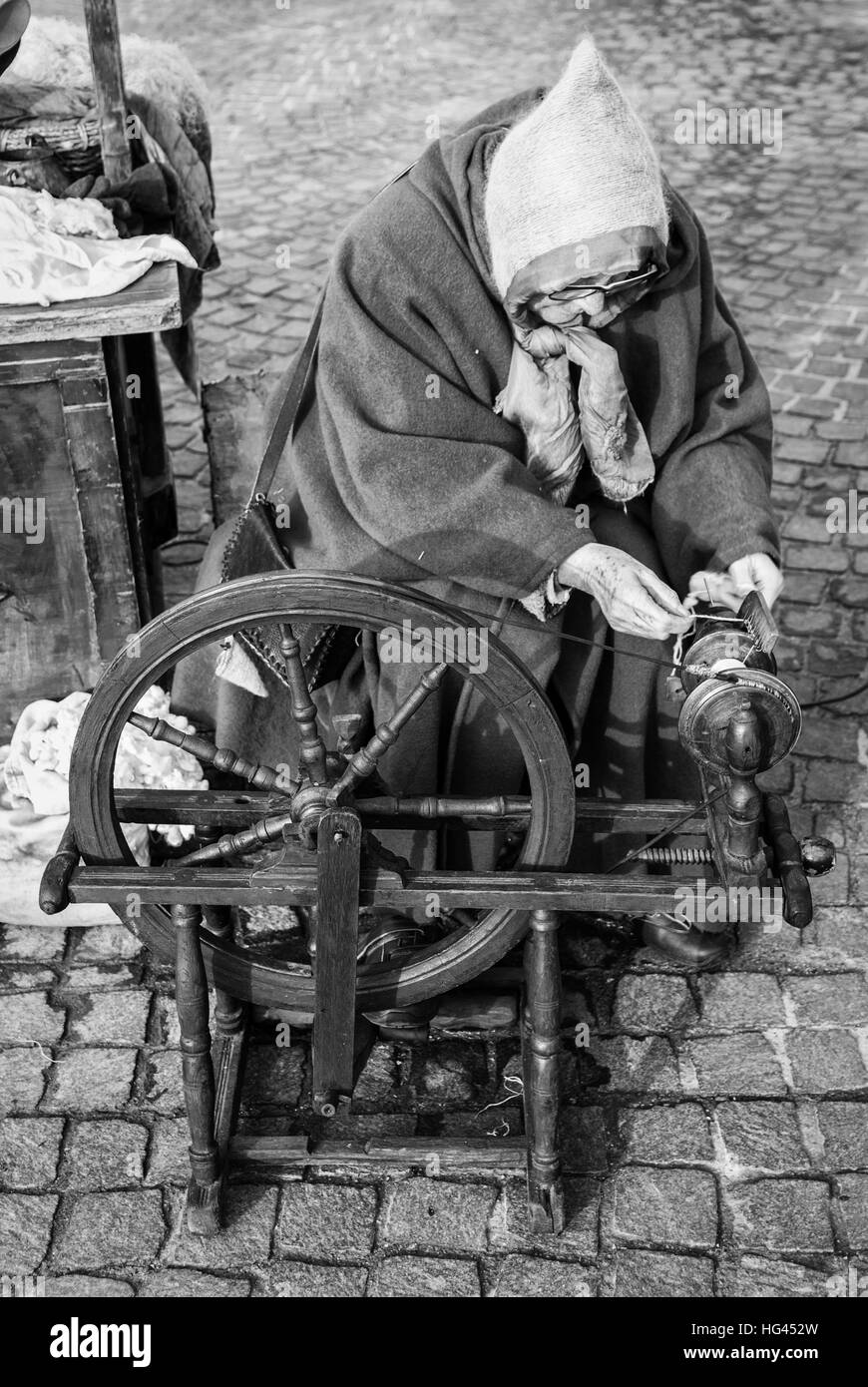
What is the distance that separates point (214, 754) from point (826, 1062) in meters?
1.54

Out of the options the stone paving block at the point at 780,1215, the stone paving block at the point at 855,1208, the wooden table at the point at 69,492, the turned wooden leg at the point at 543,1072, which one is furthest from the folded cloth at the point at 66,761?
the stone paving block at the point at 855,1208

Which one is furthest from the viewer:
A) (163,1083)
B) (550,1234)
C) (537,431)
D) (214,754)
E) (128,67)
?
(128,67)

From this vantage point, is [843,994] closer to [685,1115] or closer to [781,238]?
[685,1115]

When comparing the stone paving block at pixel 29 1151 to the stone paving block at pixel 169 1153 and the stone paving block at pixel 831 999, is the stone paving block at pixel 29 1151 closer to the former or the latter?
the stone paving block at pixel 169 1153

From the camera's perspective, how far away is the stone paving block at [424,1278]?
2762mm

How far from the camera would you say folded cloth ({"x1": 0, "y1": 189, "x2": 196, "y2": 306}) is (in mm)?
3301

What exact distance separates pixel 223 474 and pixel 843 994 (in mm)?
2257

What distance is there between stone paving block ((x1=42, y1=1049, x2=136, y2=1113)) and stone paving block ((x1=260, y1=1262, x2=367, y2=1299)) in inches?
22.6

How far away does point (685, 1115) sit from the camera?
3107mm

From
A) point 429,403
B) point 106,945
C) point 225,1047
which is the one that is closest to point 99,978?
point 106,945

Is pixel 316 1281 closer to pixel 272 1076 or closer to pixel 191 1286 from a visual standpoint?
pixel 191 1286

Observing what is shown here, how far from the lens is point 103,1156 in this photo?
9.95 ft
